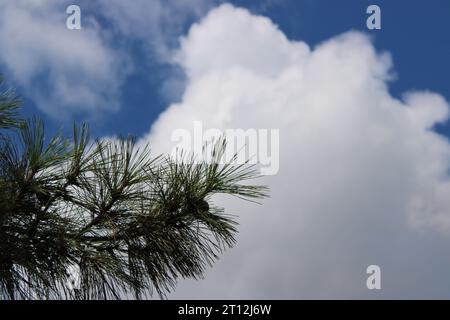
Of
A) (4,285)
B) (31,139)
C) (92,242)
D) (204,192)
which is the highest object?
(31,139)

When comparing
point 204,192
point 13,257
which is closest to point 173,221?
point 204,192

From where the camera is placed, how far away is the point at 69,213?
9.01 ft

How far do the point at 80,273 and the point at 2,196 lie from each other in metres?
0.47
